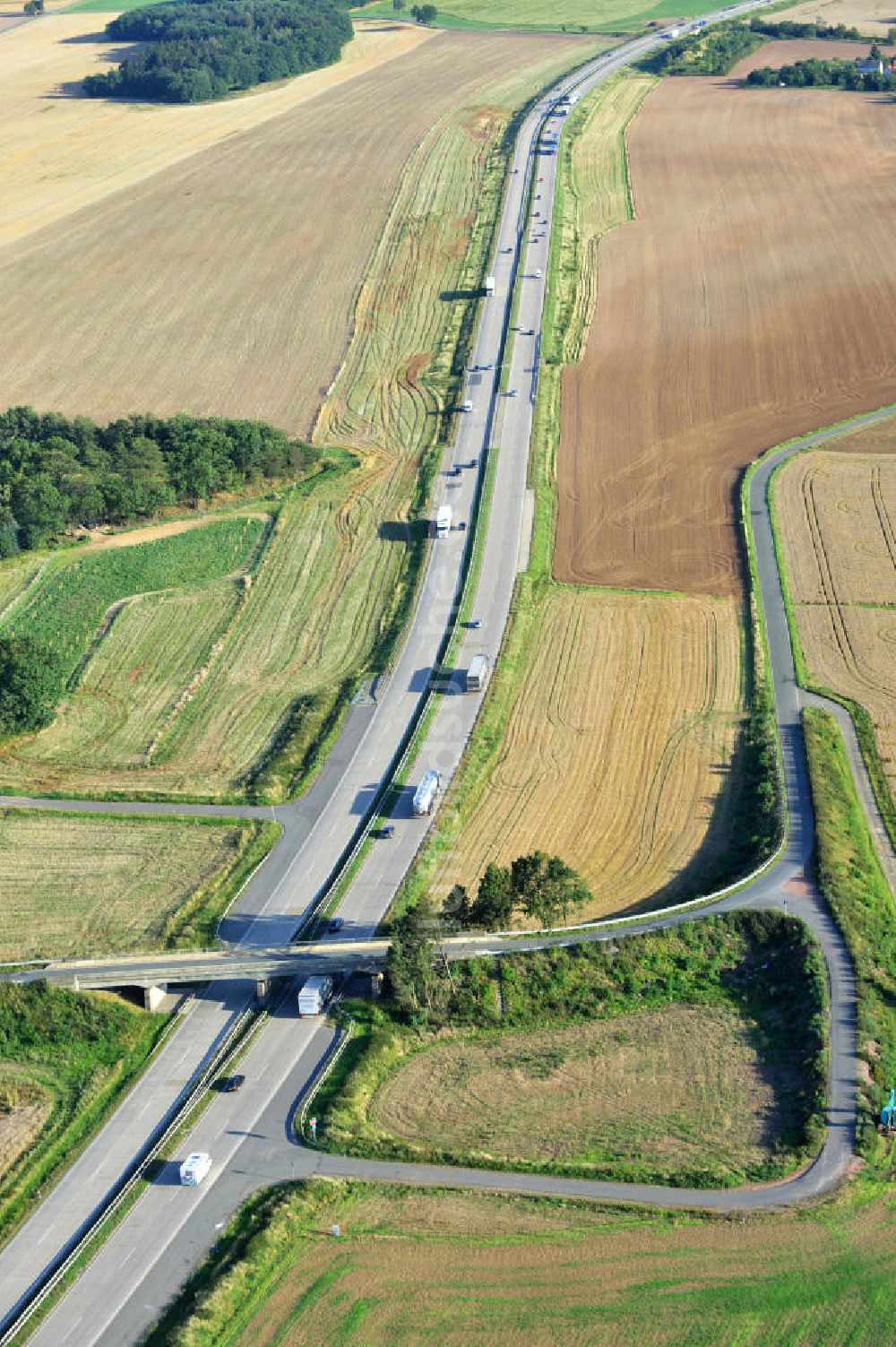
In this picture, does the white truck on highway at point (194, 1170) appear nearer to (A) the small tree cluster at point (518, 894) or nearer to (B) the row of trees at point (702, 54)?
(A) the small tree cluster at point (518, 894)

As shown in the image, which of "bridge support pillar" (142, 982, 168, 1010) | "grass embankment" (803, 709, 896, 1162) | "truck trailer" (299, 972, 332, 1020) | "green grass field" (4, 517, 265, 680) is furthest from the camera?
"green grass field" (4, 517, 265, 680)

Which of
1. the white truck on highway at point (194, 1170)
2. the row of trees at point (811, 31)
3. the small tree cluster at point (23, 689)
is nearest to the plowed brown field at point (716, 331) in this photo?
the small tree cluster at point (23, 689)

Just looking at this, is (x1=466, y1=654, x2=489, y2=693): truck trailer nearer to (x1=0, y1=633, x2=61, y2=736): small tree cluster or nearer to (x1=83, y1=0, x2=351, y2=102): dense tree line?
(x1=0, y1=633, x2=61, y2=736): small tree cluster

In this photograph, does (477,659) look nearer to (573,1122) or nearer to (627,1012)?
(627,1012)

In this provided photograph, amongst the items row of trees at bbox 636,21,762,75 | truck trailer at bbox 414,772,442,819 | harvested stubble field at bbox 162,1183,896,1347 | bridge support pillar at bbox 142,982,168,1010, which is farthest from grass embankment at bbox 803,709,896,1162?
row of trees at bbox 636,21,762,75

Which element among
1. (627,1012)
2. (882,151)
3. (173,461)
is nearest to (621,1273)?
(627,1012)

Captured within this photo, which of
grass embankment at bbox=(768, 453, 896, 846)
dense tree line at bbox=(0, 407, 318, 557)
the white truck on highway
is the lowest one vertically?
the white truck on highway

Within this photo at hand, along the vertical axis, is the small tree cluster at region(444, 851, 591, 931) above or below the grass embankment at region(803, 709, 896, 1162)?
below
